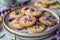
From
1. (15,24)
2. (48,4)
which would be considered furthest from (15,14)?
(48,4)

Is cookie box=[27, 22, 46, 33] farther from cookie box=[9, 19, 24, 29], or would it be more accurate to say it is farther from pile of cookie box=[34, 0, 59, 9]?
pile of cookie box=[34, 0, 59, 9]

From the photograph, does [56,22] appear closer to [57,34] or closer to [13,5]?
[57,34]

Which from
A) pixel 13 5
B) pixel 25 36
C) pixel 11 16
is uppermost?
pixel 13 5

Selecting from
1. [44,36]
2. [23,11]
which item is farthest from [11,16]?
[44,36]

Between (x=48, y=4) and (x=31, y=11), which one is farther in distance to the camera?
(x=48, y=4)

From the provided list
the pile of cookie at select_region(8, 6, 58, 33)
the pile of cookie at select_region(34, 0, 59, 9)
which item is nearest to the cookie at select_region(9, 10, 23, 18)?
the pile of cookie at select_region(8, 6, 58, 33)

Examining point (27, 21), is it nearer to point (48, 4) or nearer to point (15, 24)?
point (15, 24)

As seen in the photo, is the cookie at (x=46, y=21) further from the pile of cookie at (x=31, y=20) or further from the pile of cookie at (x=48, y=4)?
the pile of cookie at (x=48, y=4)
